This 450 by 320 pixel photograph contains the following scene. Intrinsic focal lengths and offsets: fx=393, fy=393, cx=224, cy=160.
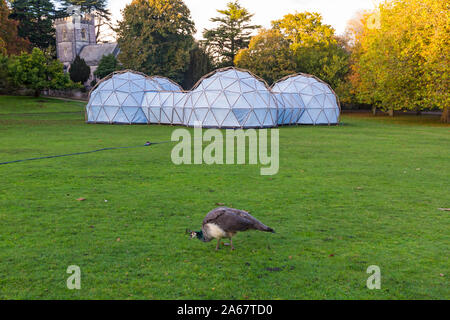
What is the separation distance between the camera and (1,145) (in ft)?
55.6

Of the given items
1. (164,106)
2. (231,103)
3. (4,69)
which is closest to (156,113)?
(164,106)

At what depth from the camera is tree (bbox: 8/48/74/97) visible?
1802 inches

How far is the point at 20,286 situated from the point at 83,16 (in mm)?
78814

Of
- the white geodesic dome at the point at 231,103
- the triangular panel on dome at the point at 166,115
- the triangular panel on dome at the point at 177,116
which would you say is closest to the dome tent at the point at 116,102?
the triangular panel on dome at the point at 166,115

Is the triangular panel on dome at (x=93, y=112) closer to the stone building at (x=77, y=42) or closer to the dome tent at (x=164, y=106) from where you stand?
the dome tent at (x=164, y=106)

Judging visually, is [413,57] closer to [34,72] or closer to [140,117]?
[140,117]

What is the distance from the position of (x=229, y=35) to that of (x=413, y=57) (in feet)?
108

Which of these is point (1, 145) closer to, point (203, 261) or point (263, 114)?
point (203, 261)

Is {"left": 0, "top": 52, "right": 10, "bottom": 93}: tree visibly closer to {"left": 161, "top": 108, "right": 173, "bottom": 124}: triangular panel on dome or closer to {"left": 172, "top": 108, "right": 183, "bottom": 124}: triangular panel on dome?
{"left": 161, "top": 108, "right": 173, "bottom": 124}: triangular panel on dome

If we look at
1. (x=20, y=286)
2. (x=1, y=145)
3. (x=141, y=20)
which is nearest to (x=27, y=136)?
(x=1, y=145)

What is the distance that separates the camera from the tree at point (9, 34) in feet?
175

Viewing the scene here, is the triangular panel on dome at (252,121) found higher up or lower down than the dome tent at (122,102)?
lower down

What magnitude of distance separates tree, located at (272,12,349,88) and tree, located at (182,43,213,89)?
11621mm

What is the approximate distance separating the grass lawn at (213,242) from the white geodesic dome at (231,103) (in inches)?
637
